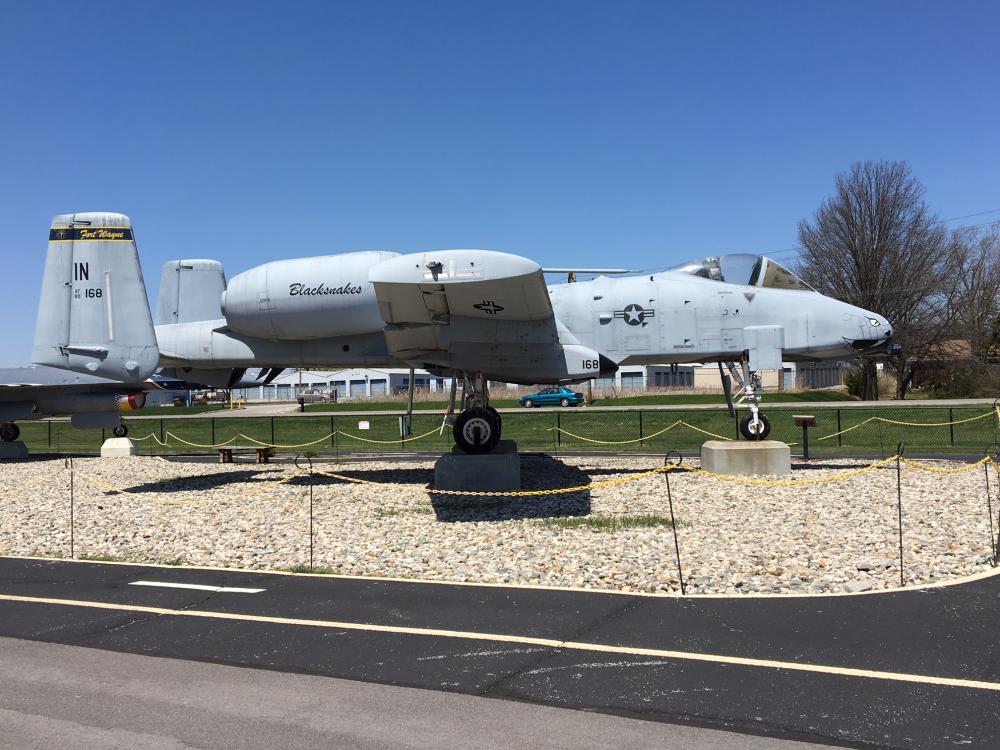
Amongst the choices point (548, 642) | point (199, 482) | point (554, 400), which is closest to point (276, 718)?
point (548, 642)

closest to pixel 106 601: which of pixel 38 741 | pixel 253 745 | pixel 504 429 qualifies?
pixel 38 741

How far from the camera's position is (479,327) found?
1215 cm

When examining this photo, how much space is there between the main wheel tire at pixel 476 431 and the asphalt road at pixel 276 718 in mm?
7786

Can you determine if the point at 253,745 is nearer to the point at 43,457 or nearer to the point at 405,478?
the point at 405,478

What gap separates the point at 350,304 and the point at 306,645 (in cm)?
763

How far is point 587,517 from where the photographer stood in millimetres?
10188

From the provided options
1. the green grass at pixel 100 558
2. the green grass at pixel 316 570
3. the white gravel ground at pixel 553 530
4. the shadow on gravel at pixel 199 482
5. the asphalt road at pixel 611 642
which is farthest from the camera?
the shadow on gravel at pixel 199 482

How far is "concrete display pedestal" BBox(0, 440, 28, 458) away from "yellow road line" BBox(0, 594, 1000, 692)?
17.6 m

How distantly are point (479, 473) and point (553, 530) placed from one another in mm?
2907

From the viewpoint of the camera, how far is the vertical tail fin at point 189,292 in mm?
14531

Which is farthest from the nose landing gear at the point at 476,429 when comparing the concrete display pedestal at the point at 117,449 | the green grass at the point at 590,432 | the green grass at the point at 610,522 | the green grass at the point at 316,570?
the concrete display pedestal at the point at 117,449

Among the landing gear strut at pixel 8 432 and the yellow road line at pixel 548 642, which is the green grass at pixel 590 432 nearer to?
the landing gear strut at pixel 8 432

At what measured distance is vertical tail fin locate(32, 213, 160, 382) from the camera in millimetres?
13125

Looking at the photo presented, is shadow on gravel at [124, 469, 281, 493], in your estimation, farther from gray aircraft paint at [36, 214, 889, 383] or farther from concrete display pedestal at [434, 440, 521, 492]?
Answer: concrete display pedestal at [434, 440, 521, 492]
